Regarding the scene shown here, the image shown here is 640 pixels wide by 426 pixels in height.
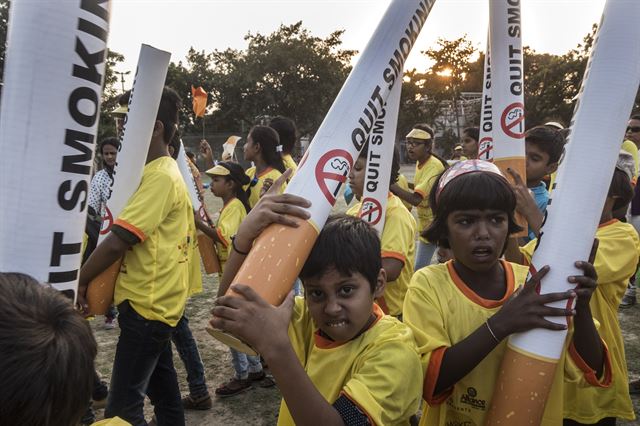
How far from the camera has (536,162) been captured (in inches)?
122

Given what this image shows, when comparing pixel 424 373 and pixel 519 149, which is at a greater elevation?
pixel 519 149

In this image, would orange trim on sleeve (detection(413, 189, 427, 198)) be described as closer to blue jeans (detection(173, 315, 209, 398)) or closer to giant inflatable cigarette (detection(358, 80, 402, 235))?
blue jeans (detection(173, 315, 209, 398))

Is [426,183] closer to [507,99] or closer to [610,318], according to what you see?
[507,99]

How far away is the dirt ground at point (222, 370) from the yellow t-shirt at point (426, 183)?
2.30 meters

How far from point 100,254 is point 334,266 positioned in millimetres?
1469

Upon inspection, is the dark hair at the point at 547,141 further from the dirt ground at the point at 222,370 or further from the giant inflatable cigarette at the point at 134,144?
the giant inflatable cigarette at the point at 134,144

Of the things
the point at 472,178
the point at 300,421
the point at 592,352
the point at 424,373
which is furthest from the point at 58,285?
the point at 592,352

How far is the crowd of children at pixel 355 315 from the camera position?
0.85 metres

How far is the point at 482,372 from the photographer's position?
1567mm

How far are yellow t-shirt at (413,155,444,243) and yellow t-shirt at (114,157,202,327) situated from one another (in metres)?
3.42

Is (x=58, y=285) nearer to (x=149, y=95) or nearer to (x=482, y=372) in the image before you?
(x=149, y=95)

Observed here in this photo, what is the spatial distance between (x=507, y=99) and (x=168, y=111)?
1792mm

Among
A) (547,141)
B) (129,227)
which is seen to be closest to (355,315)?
(129,227)

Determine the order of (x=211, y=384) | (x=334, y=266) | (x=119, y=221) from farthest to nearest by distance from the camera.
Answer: (x=211, y=384), (x=119, y=221), (x=334, y=266)
